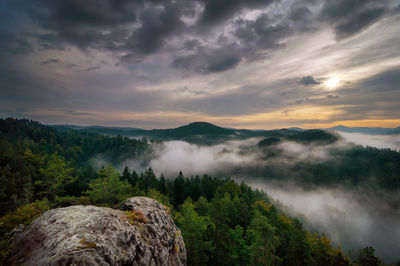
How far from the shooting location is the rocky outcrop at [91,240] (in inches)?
258

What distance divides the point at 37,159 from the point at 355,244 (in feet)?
763

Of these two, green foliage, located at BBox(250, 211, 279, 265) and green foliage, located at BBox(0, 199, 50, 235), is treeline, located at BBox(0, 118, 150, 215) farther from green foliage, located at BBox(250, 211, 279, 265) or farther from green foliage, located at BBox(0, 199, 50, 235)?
green foliage, located at BBox(250, 211, 279, 265)

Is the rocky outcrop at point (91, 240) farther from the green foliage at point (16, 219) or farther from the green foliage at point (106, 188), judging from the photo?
the green foliage at point (106, 188)

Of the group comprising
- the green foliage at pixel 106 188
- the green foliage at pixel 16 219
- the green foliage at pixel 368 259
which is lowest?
the green foliage at pixel 368 259

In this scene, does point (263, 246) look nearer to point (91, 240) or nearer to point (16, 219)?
point (91, 240)

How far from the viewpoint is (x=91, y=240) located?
7.24 metres

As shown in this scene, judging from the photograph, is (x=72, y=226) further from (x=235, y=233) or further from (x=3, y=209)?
(x=3, y=209)

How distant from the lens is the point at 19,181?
29062 mm

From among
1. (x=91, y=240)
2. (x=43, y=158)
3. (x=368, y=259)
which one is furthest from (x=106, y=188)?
(x=368, y=259)

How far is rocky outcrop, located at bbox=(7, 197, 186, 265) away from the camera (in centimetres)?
655

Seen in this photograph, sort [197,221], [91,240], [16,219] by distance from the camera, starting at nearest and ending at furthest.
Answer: [91,240] → [16,219] → [197,221]

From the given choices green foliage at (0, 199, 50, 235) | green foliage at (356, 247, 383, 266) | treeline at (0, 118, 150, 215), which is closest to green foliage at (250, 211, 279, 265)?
green foliage at (356, 247, 383, 266)

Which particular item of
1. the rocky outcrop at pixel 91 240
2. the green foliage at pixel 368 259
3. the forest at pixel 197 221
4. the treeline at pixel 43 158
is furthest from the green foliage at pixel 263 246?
the treeline at pixel 43 158

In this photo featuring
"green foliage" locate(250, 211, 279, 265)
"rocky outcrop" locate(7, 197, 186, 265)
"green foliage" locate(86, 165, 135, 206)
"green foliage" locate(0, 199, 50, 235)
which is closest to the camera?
"rocky outcrop" locate(7, 197, 186, 265)
